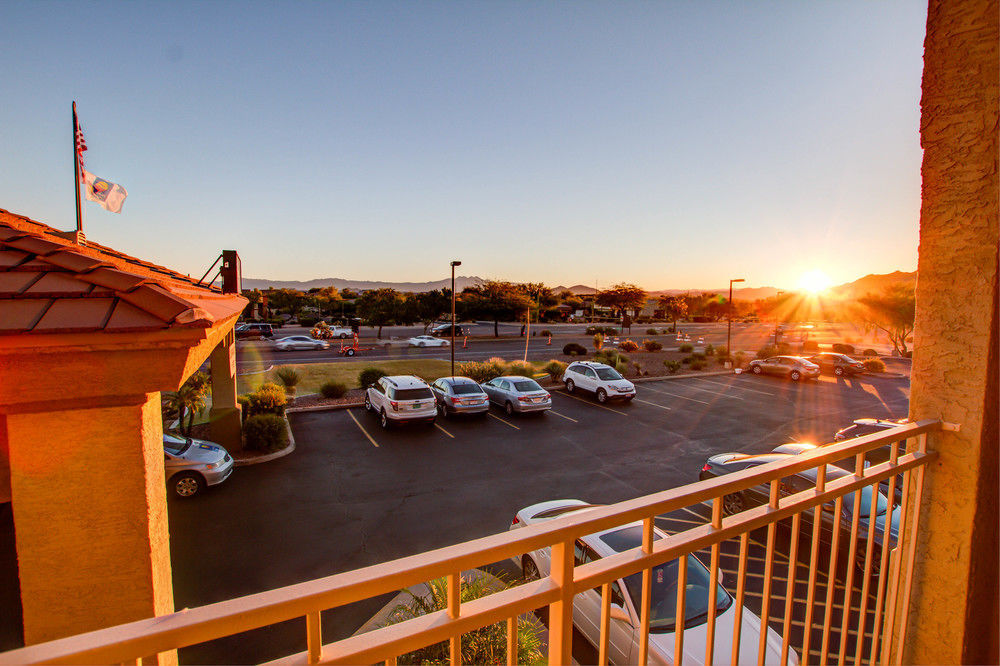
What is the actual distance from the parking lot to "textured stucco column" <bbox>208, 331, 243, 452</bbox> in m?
1.53

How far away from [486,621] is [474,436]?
13.6 metres

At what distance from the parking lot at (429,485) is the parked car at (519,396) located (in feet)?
1.54

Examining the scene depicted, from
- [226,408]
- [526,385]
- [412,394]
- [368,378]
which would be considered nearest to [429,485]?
[412,394]

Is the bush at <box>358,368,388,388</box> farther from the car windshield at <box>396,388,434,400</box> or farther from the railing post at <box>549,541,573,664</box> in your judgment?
the railing post at <box>549,541,573,664</box>

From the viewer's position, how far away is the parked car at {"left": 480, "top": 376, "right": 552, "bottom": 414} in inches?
667

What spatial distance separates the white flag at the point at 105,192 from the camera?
706cm

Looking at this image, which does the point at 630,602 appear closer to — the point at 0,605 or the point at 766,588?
the point at 766,588

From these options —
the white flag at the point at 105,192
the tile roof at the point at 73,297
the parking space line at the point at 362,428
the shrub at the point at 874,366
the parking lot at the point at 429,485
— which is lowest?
the parking lot at the point at 429,485

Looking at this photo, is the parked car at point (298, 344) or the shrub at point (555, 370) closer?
the shrub at point (555, 370)

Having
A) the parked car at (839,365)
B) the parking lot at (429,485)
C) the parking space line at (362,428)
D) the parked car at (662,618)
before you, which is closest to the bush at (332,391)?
the parking space line at (362,428)

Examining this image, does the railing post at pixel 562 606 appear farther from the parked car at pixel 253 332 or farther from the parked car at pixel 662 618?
the parked car at pixel 253 332

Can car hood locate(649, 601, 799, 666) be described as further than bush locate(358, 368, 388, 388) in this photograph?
No

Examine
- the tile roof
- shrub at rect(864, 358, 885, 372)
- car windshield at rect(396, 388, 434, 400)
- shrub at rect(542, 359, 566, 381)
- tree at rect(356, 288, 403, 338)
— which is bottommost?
Result: shrub at rect(864, 358, 885, 372)

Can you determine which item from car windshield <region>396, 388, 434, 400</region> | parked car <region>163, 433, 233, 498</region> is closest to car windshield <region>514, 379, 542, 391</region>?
car windshield <region>396, 388, 434, 400</region>
